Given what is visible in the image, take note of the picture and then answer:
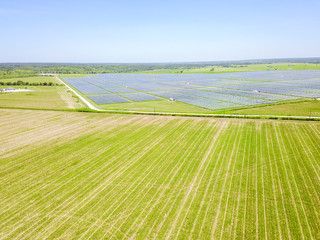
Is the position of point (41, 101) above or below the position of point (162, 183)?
above

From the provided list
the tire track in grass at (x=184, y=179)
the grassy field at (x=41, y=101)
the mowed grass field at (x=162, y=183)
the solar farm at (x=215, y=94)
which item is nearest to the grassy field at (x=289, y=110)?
the solar farm at (x=215, y=94)

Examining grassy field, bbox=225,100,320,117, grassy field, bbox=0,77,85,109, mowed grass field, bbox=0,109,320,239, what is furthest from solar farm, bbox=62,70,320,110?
mowed grass field, bbox=0,109,320,239

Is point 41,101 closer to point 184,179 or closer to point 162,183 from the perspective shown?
point 162,183

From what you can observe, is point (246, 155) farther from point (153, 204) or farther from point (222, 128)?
point (153, 204)

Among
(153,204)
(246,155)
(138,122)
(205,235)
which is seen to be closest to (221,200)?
(205,235)

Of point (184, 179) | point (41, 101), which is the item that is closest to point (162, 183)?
point (184, 179)

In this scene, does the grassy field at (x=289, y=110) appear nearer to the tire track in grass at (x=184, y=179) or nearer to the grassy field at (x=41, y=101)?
the tire track in grass at (x=184, y=179)
